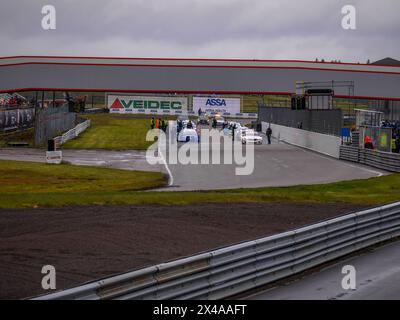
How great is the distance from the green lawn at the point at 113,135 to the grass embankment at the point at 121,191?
739 inches

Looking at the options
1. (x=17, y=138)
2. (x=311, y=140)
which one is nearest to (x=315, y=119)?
(x=311, y=140)

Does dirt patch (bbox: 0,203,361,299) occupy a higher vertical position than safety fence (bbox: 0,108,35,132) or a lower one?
lower

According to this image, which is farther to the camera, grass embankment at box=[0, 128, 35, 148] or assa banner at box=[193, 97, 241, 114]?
assa banner at box=[193, 97, 241, 114]

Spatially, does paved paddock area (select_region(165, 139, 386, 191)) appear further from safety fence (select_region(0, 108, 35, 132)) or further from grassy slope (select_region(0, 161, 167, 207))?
safety fence (select_region(0, 108, 35, 132))

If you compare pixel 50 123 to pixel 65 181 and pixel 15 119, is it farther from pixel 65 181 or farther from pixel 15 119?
pixel 65 181

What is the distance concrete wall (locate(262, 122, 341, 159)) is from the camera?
48.2 m

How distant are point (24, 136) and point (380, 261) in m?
49.2

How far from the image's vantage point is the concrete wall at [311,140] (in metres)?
48.2

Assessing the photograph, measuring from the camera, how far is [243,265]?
12.2 meters

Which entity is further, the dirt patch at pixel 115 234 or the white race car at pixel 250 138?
the white race car at pixel 250 138

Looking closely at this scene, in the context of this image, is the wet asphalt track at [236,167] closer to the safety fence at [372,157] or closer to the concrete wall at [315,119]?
the safety fence at [372,157]

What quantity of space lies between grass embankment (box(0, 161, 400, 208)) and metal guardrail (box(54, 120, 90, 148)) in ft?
53.7
